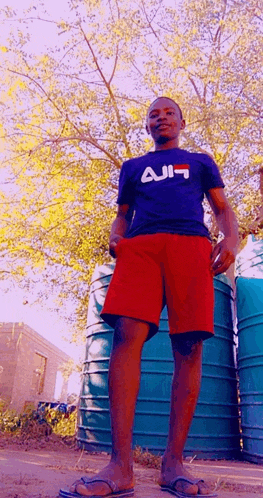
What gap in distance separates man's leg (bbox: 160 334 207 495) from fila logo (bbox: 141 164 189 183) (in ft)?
2.33

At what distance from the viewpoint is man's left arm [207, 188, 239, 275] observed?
199 centimetres

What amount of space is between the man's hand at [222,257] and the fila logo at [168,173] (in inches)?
14.3

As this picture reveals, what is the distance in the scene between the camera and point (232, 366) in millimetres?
4066

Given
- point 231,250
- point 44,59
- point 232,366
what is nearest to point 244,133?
point 44,59

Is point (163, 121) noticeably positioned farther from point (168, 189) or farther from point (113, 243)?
point (113, 243)

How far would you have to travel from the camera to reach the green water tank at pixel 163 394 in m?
3.61

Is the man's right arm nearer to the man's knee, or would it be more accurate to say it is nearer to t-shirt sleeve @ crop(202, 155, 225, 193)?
t-shirt sleeve @ crop(202, 155, 225, 193)

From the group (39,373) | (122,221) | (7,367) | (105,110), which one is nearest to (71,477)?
(122,221)

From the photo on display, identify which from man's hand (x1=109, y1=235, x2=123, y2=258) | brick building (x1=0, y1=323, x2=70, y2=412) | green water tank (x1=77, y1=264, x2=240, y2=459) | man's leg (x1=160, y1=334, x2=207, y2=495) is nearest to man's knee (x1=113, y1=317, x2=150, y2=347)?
man's leg (x1=160, y1=334, x2=207, y2=495)

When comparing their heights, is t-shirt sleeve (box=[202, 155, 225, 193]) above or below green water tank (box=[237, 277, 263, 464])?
above

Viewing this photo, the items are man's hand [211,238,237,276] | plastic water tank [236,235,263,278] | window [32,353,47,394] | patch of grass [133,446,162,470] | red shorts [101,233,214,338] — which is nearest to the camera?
red shorts [101,233,214,338]

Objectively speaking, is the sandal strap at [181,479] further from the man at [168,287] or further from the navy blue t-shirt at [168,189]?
the navy blue t-shirt at [168,189]

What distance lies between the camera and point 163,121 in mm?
2279

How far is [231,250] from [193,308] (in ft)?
1.07
